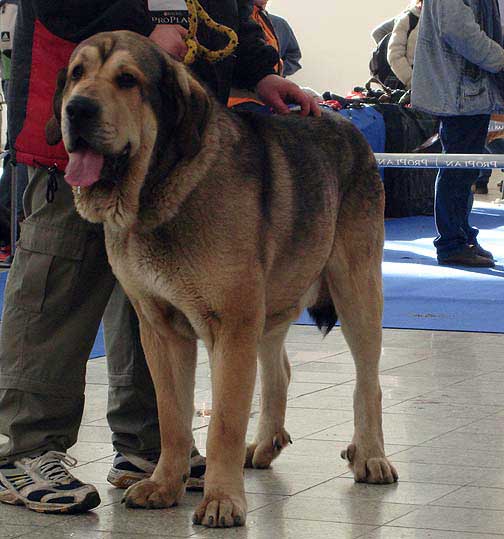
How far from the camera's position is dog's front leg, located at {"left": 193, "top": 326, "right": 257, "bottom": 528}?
284 cm

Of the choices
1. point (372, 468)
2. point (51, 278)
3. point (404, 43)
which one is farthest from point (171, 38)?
point (404, 43)

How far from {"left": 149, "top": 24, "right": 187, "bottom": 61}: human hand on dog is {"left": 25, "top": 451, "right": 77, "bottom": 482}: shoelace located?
115 cm

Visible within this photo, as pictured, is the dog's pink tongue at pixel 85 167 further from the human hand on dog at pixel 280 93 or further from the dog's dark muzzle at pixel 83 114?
the human hand on dog at pixel 280 93

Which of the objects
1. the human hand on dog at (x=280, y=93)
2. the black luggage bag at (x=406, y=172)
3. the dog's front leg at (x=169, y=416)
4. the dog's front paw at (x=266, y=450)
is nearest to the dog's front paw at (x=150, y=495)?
the dog's front leg at (x=169, y=416)

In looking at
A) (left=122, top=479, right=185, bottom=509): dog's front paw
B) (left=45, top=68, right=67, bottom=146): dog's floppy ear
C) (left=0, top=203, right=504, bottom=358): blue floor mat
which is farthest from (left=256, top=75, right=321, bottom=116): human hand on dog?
(left=0, top=203, right=504, bottom=358): blue floor mat

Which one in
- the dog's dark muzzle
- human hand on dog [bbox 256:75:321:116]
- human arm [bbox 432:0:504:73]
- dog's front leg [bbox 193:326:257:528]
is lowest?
dog's front leg [bbox 193:326:257:528]

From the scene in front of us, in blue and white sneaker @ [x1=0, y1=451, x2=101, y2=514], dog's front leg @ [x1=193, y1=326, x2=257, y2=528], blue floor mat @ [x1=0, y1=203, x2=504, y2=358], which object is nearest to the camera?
dog's front leg @ [x1=193, y1=326, x2=257, y2=528]

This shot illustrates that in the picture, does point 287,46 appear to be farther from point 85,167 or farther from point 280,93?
point 85,167

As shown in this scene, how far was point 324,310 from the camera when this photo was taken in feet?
11.8

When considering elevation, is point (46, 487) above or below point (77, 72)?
below

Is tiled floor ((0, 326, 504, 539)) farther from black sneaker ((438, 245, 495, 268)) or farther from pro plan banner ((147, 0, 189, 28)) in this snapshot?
black sneaker ((438, 245, 495, 268))

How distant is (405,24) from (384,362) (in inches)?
261

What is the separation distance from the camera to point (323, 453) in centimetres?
363

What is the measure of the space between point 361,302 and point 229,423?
740 mm
